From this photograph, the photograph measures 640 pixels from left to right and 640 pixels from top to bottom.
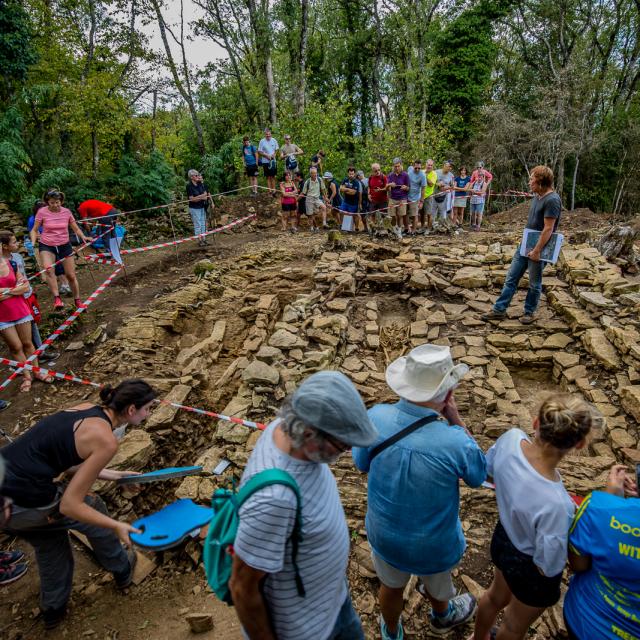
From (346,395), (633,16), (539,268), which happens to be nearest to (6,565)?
(346,395)

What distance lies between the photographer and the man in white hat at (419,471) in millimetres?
2049

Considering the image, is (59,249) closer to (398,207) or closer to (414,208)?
(398,207)

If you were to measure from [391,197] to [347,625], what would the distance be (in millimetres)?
9944

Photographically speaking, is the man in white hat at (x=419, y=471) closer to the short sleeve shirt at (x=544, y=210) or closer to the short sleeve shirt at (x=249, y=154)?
the short sleeve shirt at (x=544, y=210)

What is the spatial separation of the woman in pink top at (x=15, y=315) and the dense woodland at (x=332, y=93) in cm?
795

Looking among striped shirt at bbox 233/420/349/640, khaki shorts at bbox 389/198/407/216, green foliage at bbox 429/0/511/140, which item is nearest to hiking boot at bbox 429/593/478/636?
striped shirt at bbox 233/420/349/640

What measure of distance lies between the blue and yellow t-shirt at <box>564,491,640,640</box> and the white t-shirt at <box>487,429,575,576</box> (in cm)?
9

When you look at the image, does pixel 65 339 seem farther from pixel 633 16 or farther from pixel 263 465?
pixel 633 16

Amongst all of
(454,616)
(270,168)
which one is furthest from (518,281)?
(270,168)

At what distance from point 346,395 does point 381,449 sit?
0.67 meters

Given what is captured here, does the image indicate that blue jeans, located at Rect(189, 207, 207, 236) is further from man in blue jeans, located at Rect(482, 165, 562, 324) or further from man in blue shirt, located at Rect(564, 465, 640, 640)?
man in blue shirt, located at Rect(564, 465, 640, 640)

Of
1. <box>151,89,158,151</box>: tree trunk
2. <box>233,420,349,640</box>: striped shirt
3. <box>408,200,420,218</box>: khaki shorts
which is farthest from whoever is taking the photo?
<box>151,89,158,151</box>: tree trunk

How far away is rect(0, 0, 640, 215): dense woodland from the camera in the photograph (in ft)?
44.1

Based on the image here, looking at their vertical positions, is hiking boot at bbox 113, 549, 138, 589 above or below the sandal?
below
